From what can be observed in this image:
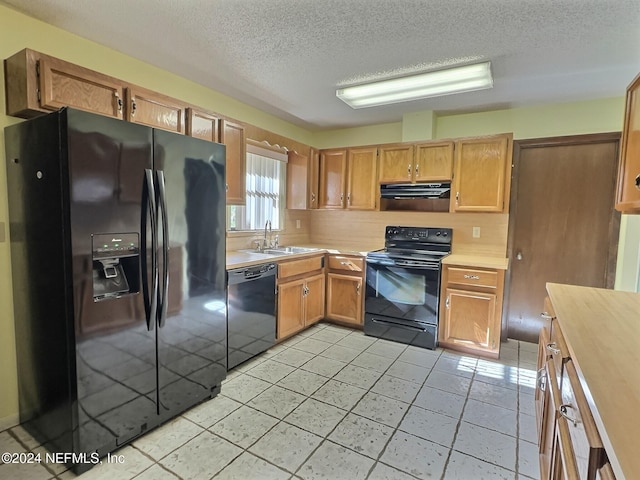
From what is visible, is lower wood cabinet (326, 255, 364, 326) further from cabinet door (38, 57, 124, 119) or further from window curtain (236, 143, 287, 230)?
cabinet door (38, 57, 124, 119)

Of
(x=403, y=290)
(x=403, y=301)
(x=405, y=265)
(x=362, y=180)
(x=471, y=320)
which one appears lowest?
(x=471, y=320)

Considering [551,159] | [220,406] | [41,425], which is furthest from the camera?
[551,159]

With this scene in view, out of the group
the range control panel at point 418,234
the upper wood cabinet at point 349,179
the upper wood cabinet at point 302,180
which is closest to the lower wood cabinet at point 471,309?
the range control panel at point 418,234

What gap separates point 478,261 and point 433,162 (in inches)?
44.5

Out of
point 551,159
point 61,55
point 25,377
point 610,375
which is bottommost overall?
point 25,377

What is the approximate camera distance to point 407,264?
3.36 meters

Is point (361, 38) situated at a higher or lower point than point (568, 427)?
higher

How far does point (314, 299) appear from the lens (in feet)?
12.3

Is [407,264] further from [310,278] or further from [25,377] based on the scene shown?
[25,377]

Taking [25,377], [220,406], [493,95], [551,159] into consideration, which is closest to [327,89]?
[493,95]

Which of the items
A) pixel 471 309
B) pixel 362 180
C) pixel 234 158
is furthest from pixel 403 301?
pixel 234 158

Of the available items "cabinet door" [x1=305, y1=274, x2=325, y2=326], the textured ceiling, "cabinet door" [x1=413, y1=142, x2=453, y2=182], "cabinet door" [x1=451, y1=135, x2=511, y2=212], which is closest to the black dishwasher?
"cabinet door" [x1=305, y1=274, x2=325, y2=326]

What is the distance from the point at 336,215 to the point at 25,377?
3.40 m

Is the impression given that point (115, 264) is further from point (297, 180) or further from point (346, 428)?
point (297, 180)
